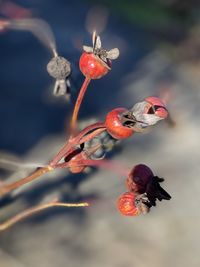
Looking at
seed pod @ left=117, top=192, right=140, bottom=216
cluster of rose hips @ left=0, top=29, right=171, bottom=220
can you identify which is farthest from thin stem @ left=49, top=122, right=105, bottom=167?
seed pod @ left=117, top=192, right=140, bottom=216

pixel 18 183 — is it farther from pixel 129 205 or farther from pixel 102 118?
pixel 102 118

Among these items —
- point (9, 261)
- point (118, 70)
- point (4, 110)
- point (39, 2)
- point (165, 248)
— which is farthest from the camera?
point (39, 2)

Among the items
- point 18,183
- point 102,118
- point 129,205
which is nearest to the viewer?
point 18,183

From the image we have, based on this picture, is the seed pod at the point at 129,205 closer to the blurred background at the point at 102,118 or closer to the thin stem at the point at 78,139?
the thin stem at the point at 78,139

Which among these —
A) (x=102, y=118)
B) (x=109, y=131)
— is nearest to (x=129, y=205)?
(x=109, y=131)

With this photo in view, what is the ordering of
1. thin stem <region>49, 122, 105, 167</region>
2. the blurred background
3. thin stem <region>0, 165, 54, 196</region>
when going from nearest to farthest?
thin stem <region>0, 165, 54, 196</region>
thin stem <region>49, 122, 105, 167</region>
the blurred background

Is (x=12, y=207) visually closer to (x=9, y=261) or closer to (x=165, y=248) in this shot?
(x=9, y=261)

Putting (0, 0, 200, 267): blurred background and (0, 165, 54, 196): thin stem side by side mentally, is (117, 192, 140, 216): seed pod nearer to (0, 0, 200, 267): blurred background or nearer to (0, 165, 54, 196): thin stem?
(0, 165, 54, 196): thin stem

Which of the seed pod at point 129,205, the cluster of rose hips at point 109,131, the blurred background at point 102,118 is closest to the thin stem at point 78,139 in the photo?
the cluster of rose hips at point 109,131

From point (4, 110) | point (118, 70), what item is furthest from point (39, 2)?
point (4, 110)
